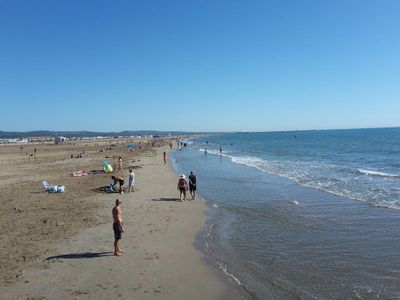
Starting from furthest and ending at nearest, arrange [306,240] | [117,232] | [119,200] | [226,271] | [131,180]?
[131,180], [119,200], [306,240], [117,232], [226,271]

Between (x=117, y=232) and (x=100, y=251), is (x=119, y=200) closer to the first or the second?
(x=100, y=251)

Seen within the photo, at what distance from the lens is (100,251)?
11.5m

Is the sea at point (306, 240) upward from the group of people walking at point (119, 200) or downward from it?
downward

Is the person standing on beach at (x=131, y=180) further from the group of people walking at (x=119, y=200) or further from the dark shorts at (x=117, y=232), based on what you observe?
the dark shorts at (x=117, y=232)

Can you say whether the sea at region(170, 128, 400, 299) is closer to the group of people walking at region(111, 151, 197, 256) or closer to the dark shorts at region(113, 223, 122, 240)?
the group of people walking at region(111, 151, 197, 256)

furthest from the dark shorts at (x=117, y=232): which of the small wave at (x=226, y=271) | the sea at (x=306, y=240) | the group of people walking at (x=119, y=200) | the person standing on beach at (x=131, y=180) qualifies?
the person standing on beach at (x=131, y=180)

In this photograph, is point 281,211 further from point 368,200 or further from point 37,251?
point 37,251

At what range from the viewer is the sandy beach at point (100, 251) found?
8.88 meters

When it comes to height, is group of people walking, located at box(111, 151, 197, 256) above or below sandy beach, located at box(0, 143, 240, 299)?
above

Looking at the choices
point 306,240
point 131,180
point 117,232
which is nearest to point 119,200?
point 117,232

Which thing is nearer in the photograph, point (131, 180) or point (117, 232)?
point (117, 232)

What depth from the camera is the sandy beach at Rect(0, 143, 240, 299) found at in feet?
29.1

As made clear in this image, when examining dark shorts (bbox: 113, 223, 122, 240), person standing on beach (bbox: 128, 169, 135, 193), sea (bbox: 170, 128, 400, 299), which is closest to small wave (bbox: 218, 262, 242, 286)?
sea (bbox: 170, 128, 400, 299)

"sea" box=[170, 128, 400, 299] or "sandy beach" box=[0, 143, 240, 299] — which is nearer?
"sandy beach" box=[0, 143, 240, 299]
